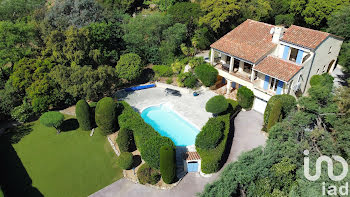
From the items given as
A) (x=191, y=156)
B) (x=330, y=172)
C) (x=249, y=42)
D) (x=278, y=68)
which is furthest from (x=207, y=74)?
(x=330, y=172)

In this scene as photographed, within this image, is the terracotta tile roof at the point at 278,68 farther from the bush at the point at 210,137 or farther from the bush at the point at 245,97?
the bush at the point at 210,137

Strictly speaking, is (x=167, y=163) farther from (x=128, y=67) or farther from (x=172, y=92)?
(x=128, y=67)

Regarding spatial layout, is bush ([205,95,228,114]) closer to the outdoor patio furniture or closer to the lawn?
the outdoor patio furniture

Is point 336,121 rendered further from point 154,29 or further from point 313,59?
point 154,29

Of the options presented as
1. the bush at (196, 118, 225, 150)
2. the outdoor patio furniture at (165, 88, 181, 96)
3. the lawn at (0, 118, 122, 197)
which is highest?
the bush at (196, 118, 225, 150)

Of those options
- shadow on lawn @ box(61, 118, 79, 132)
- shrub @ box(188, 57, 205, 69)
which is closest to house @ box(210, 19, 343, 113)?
shrub @ box(188, 57, 205, 69)

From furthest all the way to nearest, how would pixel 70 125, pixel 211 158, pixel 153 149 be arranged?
pixel 70 125 < pixel 211 158 < pixel 153 149

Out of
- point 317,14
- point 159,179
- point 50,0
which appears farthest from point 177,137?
point 50,0
